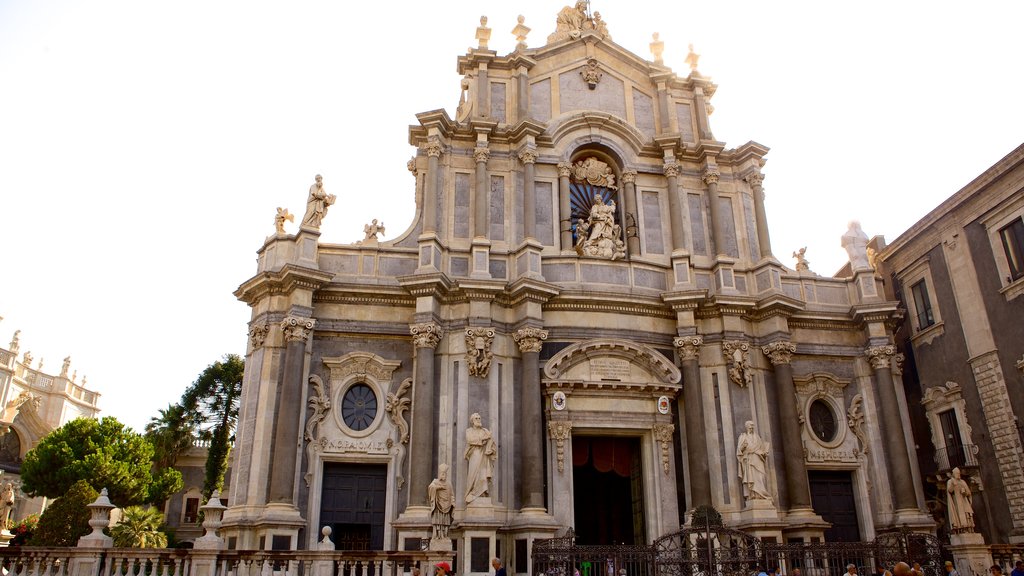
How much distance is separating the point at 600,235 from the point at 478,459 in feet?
25.4

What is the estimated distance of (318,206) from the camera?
19953 mm

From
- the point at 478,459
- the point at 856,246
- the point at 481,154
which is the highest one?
the point at 481,154

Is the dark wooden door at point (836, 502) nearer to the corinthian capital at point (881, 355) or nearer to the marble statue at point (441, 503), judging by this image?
the corinthian capital at point (881, 355)

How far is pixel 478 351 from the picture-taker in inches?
739

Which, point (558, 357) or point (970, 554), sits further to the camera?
point (558, 357)

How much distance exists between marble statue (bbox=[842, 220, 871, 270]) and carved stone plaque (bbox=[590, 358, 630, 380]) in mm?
8017

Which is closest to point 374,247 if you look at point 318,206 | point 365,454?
point 318,206

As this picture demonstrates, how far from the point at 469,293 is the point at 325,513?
20.9 feet

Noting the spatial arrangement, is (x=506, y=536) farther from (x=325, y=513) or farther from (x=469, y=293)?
(x=469, y=293)

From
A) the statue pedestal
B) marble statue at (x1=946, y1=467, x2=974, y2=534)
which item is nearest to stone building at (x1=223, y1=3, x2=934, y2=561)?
marble statue at (x1=946, y1=467, x2=974, y2=534)

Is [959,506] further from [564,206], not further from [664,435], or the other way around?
[564,206]

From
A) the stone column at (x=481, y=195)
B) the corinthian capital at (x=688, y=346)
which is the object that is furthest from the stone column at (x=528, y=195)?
the corinthian capital at (x=688, y=346)

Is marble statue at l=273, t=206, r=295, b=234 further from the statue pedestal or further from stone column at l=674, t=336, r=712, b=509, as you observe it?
the statue pedestal

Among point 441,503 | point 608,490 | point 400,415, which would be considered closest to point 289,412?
point 400,415
